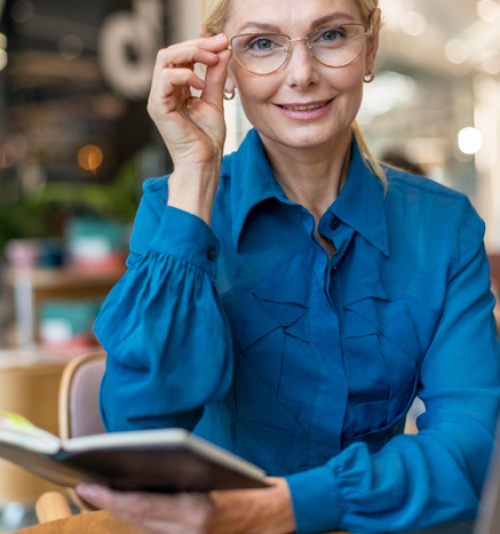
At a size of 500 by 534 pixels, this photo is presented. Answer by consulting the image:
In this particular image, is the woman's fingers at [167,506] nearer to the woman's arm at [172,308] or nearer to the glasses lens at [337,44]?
the woman's arm at [172,308]

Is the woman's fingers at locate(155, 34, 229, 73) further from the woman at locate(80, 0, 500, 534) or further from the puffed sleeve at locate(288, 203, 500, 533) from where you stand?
the puffed sleeve at locate(288, 203, 500, 533)

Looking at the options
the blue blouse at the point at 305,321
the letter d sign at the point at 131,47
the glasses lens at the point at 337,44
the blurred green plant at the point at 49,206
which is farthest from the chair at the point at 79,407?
the letter d sign at the point at 131,47

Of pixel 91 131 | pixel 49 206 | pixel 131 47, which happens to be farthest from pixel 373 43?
pixel 91 131

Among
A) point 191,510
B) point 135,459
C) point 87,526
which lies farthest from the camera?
point 87,526

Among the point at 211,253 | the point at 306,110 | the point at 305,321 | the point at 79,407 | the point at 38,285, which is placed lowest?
the point at 38,285

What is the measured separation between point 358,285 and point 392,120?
956cm

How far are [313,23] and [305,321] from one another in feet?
1.52

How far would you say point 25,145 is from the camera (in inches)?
295

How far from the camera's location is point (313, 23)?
4.57 ft

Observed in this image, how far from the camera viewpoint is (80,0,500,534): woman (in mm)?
1286

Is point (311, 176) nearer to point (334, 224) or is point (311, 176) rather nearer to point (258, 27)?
point (334, 224)

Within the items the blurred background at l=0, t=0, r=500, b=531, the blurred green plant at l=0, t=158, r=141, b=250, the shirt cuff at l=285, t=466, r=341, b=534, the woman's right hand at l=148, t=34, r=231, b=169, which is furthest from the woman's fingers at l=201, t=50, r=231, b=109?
the blurred green plant at l=0, t=158, r=141, b=250

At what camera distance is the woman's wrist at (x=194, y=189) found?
4.32 ft

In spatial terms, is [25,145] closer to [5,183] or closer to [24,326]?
[5,183]
